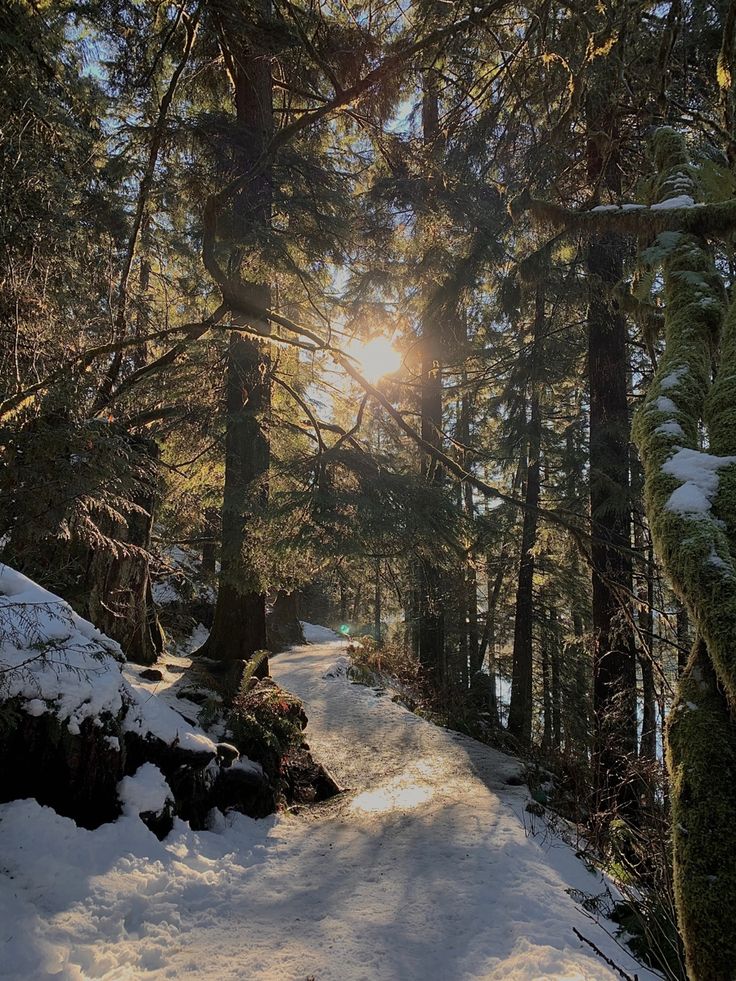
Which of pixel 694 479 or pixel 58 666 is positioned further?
pixel 58 666

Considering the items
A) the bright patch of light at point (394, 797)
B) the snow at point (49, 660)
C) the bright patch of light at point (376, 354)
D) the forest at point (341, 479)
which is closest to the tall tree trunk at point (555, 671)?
the forest at point (341, 479)

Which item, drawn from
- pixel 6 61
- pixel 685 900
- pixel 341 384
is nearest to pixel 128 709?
pixel 685 900

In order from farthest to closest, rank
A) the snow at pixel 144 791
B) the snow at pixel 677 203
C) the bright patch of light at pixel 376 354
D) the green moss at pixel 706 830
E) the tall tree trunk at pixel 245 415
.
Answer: the bright patch of light at pixel 376 354 < the tall tree trunk at pixel 245 415 < the snow at pixel 144 791 < the snow at pixel 677 203 < the green moss at pixel 706 830

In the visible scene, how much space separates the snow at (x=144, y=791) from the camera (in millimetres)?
4363

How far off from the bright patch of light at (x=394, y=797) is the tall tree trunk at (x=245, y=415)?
2.32 m

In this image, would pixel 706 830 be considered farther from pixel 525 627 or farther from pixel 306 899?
pixel 525 627

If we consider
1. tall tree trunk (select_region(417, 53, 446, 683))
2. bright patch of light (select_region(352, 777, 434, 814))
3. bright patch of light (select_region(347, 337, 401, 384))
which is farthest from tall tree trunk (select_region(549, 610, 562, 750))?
bright patch of light (select_region(347, 337, 401, 384))

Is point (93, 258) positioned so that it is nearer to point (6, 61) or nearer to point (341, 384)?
point (6, 61)

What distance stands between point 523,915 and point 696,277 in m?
4.22

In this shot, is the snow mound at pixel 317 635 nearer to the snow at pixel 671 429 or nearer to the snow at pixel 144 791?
the snow at pixel 144 791

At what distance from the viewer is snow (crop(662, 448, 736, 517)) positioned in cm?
169

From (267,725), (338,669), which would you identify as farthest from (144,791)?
(338,669)

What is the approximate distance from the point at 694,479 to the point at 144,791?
465 cm

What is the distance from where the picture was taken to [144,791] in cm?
447
